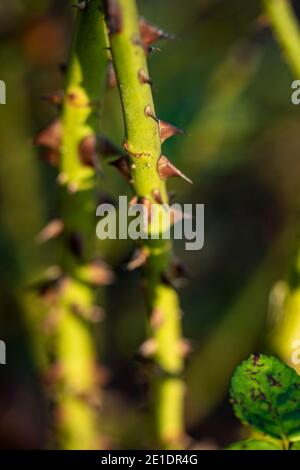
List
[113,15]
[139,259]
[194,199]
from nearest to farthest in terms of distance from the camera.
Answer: [113,15] → [139,259] → [194,199]

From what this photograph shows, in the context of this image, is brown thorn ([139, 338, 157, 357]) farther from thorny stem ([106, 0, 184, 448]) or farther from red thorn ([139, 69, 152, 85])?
red thorn ([139, 69, 152, 85])

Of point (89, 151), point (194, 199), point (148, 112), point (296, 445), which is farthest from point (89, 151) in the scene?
point (194, 199)

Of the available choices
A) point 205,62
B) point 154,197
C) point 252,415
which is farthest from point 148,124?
point 205,62

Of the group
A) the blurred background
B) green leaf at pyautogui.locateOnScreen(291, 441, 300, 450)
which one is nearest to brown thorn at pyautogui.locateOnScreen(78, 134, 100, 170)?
green leaf at pyautogui.locateOnScreen(291, 441, 300, 450)

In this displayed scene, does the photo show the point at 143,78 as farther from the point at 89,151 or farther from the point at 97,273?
the point at 97,273

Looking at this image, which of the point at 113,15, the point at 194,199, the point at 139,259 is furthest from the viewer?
the point at 194,199
